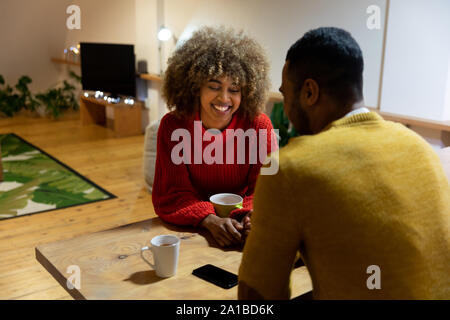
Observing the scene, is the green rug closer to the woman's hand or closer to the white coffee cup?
the woman's hand

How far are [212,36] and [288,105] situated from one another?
3.06ft

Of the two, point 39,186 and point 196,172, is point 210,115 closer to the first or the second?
point 196,172

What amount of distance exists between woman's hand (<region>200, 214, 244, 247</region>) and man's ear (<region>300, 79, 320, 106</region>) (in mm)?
509

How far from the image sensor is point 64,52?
7.33m

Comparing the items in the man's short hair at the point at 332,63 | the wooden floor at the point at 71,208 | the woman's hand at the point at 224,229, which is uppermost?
the man's short hair at the point at 332,63

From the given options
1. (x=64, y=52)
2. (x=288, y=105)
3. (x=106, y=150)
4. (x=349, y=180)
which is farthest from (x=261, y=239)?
(x=64, y=52)

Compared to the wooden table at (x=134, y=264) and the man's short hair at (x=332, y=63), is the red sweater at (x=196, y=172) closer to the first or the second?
the wooden table at (x=134, y=264)

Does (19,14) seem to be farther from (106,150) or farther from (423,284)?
(423,284)

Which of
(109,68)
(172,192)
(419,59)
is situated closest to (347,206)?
(172,192)

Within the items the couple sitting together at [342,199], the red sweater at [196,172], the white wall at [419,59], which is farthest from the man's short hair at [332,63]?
the white wall at [419,59]

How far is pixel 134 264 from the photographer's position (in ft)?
4.01

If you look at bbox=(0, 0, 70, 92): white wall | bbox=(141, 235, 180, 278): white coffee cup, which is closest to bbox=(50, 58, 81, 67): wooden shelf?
bbox=(0, 0, 70, 92): white wall

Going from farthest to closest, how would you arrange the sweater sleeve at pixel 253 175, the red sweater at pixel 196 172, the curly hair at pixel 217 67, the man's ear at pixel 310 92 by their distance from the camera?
the curly hair at pixel 217 67 < the red sweater at pixel 196 172 < the sweater sleeve at pixel 253 175 < the man's ear at pixel 310 92

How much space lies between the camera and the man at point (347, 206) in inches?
33.0
